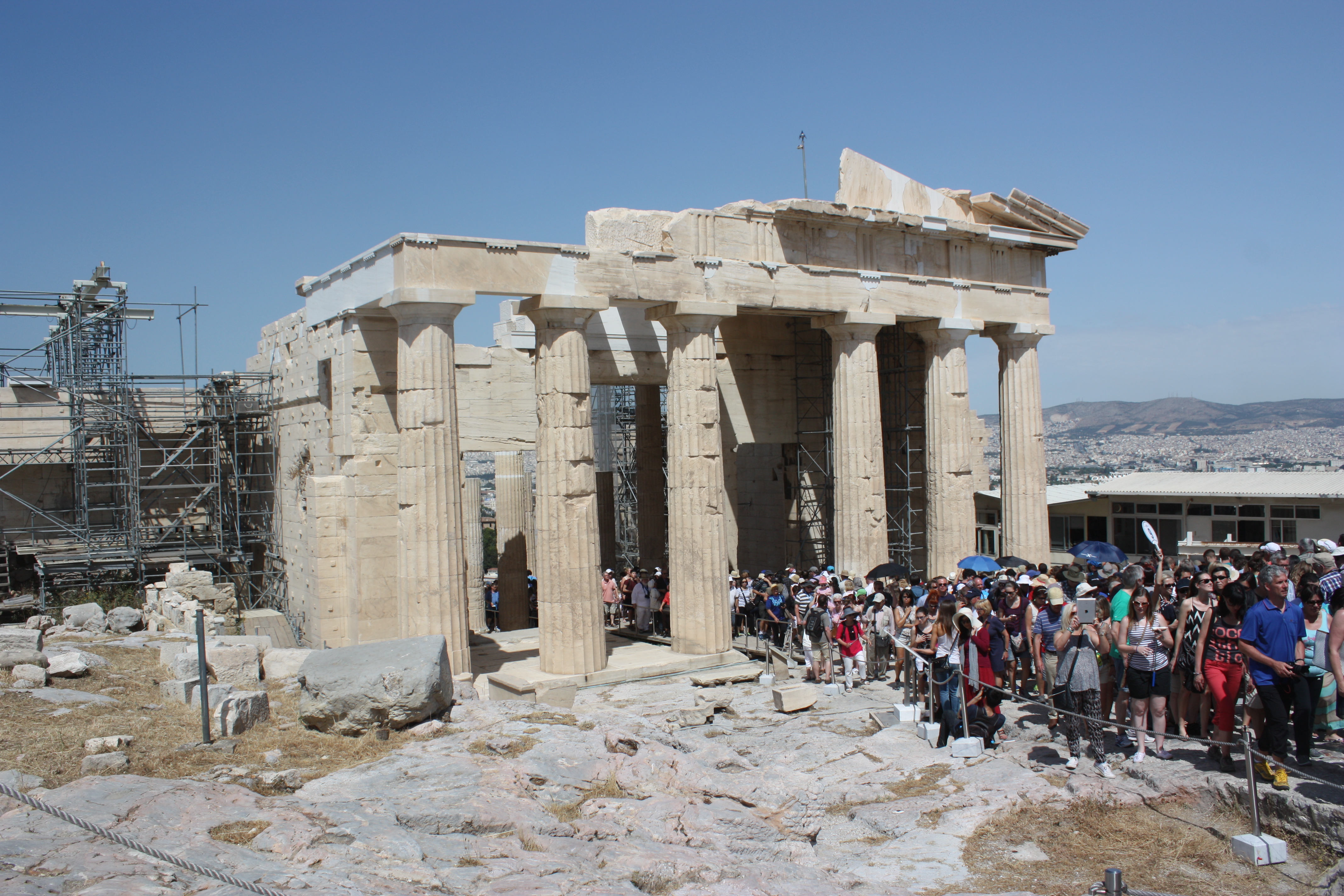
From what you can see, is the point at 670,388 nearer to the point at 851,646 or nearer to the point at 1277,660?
the point at 851,646

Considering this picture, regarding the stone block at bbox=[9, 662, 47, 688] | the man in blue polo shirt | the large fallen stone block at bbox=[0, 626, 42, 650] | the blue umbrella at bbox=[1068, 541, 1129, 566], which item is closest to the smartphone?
the man in blue polo shirt

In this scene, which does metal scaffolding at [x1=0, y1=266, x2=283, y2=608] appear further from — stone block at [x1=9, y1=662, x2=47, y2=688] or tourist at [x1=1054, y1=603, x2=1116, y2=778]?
tourist at [x1=1054, y1=603, x2=1116, y2=778]

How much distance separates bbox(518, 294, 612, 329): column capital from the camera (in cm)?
1580

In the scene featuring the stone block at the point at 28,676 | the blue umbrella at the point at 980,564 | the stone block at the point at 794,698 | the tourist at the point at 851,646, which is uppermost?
the stone block at the point at 28,676

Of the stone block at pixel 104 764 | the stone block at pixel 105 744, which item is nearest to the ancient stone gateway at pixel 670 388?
the stone block at pixel 105 744

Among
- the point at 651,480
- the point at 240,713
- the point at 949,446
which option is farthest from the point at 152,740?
the point at 651,480

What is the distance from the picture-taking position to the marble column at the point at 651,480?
2489 centimetres

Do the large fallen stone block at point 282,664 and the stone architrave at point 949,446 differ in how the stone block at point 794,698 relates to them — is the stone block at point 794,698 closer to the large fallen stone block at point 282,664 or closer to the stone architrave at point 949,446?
the large fallen stone block at point 282,664

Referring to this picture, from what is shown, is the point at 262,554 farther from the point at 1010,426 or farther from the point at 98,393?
the point at 1010,426

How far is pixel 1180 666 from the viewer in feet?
31.3

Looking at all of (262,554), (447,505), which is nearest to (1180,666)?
(447,505)

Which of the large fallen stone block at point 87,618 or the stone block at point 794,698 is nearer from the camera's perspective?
the stone block at point 794,698

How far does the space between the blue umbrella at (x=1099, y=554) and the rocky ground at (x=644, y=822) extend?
677cm

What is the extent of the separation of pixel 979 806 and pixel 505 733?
14.2 feet
